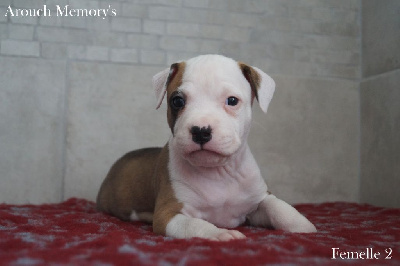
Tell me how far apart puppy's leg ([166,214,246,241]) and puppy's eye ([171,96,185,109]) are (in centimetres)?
48

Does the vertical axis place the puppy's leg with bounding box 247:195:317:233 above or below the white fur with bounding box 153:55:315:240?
below

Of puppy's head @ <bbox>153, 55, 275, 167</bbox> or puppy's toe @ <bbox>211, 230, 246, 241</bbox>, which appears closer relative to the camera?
puppy's toe @ <bbox>211, 230, 246, 241</bbox>

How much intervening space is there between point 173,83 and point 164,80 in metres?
0.08

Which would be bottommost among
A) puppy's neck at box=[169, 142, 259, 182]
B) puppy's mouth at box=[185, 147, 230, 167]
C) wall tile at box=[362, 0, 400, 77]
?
puppy's neck at box=[169, 142, 259, 182]

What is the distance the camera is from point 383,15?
3.37m

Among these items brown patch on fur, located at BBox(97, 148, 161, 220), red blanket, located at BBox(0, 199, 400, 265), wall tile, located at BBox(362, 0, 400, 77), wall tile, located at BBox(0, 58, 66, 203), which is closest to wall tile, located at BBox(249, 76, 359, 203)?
wall tile, located at BBox(362, 0, 400, 77)

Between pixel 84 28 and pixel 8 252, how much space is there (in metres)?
2.34

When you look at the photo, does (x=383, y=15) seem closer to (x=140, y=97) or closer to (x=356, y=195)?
(x=356, y=195)

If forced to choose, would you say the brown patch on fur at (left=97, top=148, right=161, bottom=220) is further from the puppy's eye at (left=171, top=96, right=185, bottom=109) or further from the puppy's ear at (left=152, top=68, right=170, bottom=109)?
the puppy's eye at (left=171, top=96, right=185, bottom=109)

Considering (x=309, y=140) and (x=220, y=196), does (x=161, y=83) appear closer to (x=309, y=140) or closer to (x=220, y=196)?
(x=220, y=196)

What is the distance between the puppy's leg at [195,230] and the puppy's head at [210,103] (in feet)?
0.87

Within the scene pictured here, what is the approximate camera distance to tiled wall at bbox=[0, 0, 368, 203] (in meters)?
3.24

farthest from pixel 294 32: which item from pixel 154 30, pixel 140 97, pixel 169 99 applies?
pixel 169 99

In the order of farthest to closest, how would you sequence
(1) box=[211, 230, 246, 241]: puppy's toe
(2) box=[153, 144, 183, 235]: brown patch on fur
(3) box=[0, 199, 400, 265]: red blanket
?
(2) box=[153, 144, 183, 235]: brown patch on fur, (1) box=[211, 230, 246, 241]: puppy's toe, (3) box=[0, 199, 400, 265]: red blanket
